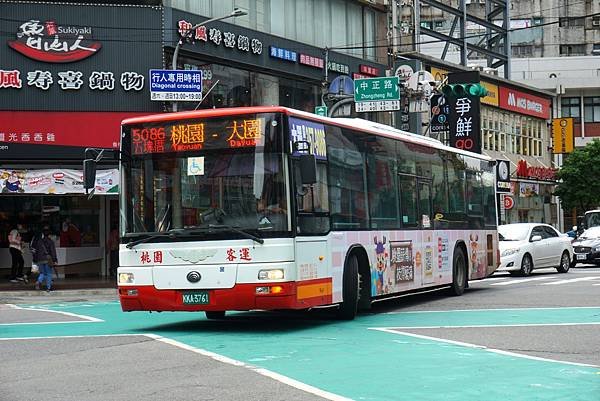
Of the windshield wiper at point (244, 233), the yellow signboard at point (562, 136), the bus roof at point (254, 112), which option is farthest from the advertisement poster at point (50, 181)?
the yellow signboard at point (562, 136)

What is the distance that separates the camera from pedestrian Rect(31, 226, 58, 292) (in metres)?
25.6

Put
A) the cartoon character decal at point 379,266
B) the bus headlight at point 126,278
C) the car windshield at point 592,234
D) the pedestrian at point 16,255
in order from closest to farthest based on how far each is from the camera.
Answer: the bus headlight at point 126,278
the cartoon character decal at point 379,266
the pedestrian at point 16,255
the car windshield at point 592,234

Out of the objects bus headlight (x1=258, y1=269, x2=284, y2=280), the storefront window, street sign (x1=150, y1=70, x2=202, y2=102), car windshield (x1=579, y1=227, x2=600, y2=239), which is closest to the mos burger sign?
street sign (x1=150, y1=70, x2=202, y2=102)

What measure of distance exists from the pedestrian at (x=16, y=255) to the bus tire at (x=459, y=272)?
14.3 metres

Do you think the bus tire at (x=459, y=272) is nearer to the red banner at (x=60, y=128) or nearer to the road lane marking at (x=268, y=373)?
the road lane marking at (x=268, y=373)

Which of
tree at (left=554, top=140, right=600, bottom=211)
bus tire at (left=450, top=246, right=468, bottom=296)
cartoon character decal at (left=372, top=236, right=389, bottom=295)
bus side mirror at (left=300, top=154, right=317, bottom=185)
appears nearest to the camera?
bus side mirror at (left=300, top=154, right=317, bottom=185)

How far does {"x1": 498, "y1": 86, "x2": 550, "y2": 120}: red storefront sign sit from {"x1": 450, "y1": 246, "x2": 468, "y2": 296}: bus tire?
1383 inches

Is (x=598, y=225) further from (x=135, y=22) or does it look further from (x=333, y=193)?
(x=333, y=193)

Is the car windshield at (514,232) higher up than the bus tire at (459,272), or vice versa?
the car windshield at (514,232)

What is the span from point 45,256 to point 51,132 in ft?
17.8

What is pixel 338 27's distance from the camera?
39094 millimetres

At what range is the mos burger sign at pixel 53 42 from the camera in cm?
2947

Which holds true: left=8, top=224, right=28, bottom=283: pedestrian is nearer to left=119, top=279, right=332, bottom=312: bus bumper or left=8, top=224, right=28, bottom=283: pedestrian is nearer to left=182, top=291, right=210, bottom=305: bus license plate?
left=119, top=279, right=332, bottom=312: bus bumper

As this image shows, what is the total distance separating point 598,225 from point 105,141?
72.2 feet
